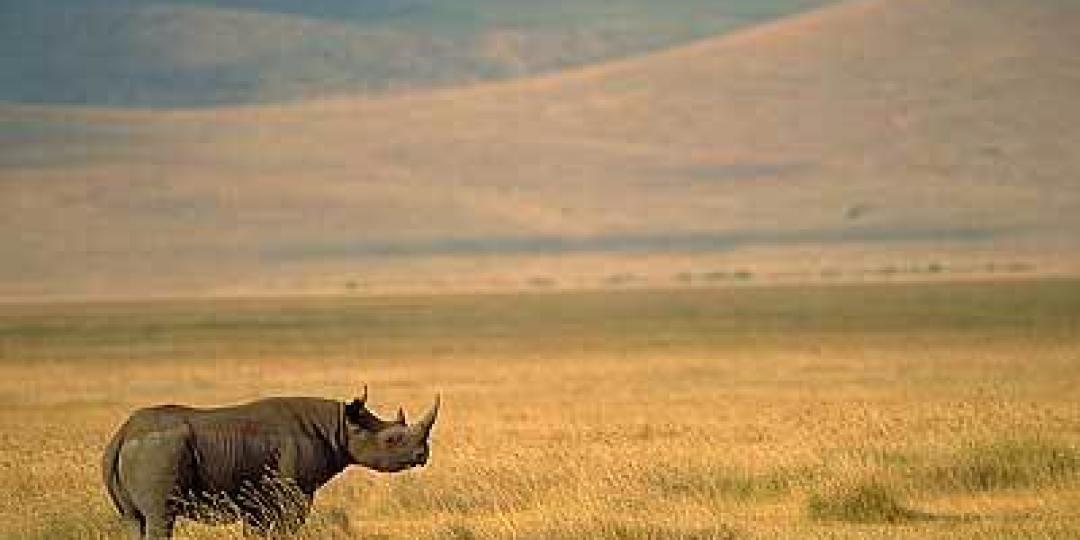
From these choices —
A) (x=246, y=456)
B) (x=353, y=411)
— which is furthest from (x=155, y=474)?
(x=353, y=411)

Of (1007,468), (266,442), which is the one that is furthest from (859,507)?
(266,442)

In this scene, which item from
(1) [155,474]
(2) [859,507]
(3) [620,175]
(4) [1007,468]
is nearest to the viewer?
(1) [155,474]

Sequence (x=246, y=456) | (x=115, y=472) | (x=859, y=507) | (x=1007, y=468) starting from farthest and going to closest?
1. (x=1007, y=468)
2. (x=859, y=507)
3. (x=246, y=456)
4. (x=115, y=472)

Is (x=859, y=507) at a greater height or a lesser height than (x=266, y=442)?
lesser

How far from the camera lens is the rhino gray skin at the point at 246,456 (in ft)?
49.0

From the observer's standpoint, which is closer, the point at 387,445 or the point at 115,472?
the point at 115,472

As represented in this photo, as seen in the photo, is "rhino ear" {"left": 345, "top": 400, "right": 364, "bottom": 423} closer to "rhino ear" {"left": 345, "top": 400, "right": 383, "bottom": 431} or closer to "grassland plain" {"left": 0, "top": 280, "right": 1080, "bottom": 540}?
"rhino ear" {"left": 345, "top": 400, "right": 383, "bottom": 431}

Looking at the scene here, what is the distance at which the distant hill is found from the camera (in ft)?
420

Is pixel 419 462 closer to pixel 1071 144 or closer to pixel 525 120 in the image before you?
pixel 1071 144

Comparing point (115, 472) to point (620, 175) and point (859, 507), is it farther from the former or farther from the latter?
point (620, 175)

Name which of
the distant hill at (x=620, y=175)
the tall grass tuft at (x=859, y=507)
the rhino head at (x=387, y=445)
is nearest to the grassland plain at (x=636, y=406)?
the tall grass tuft at (x=859, y=507)

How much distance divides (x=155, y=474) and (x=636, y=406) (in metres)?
21.0

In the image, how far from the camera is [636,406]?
3559 cm

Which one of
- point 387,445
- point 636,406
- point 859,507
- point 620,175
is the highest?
point 387,445
